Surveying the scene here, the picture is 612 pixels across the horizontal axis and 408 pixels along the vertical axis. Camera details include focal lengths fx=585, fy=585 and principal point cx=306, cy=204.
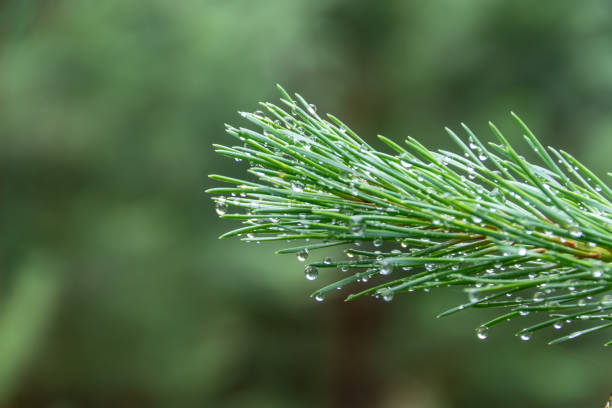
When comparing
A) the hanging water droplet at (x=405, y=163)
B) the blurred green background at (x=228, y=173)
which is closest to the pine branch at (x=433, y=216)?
the hanging water droplet at (x=405, y=163)

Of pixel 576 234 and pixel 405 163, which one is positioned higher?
pixel 405 163

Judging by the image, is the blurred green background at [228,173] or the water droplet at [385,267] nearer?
the water droplet at [385,267]

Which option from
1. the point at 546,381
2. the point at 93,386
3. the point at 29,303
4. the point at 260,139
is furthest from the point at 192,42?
the point at 546,381

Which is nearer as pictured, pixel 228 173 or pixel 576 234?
pixel 576 234

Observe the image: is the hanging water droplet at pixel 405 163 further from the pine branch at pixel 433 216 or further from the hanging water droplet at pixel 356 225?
the hanging water droplet at pixel 356 225

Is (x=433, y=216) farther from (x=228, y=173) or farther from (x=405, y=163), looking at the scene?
(x=228, y=173)

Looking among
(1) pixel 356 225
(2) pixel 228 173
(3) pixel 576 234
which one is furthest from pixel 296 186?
(2) pixel 228 173

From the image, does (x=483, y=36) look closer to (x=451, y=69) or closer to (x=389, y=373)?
(x=451, y=69)
